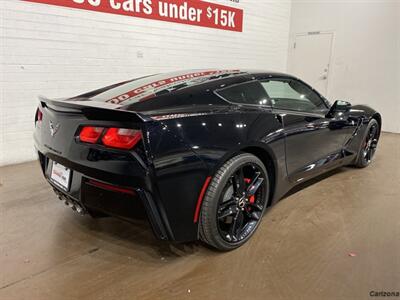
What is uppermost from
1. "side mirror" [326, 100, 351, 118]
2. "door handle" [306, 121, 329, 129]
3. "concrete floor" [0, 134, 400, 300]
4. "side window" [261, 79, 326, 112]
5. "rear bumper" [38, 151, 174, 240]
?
"side window" [261, 79, 326, 112]

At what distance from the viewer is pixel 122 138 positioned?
65.0 inches

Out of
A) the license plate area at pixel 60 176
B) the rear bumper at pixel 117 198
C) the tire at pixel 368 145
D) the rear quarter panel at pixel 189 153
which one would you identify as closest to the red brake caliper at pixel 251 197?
the rear quarter panel at pixel 189 153

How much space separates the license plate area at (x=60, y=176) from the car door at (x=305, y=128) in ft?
4.94

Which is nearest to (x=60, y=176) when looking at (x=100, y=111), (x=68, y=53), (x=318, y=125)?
(x=100, y=111)

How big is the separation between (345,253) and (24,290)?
6.42ft

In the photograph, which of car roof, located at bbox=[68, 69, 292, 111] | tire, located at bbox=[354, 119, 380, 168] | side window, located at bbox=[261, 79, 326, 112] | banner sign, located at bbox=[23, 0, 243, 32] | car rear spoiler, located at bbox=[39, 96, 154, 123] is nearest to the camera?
car rear spoiler, located at bbox=[39, 96, 154, 123]

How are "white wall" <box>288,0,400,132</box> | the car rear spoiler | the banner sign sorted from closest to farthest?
1. the car rear spoiler
2. the banner sign
3. "white wall" <box>288,0,400,132</box>

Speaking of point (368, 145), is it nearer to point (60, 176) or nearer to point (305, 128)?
point (305, 128)

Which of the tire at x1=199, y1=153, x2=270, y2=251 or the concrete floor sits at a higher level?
the tire at x1=199, y1=153, x2=270, y2=251

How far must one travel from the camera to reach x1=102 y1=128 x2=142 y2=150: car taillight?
1.63 metres

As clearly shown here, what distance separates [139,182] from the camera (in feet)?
5.38

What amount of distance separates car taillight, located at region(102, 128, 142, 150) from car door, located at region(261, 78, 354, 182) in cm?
120

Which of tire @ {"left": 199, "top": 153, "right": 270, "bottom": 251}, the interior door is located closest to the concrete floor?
tire @ {"left": 199, "top": 153, "right": 270, "bottom": 251}

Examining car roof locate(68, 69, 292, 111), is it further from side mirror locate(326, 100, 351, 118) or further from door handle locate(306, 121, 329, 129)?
side mirror locate(326, 100, 351, 118)
